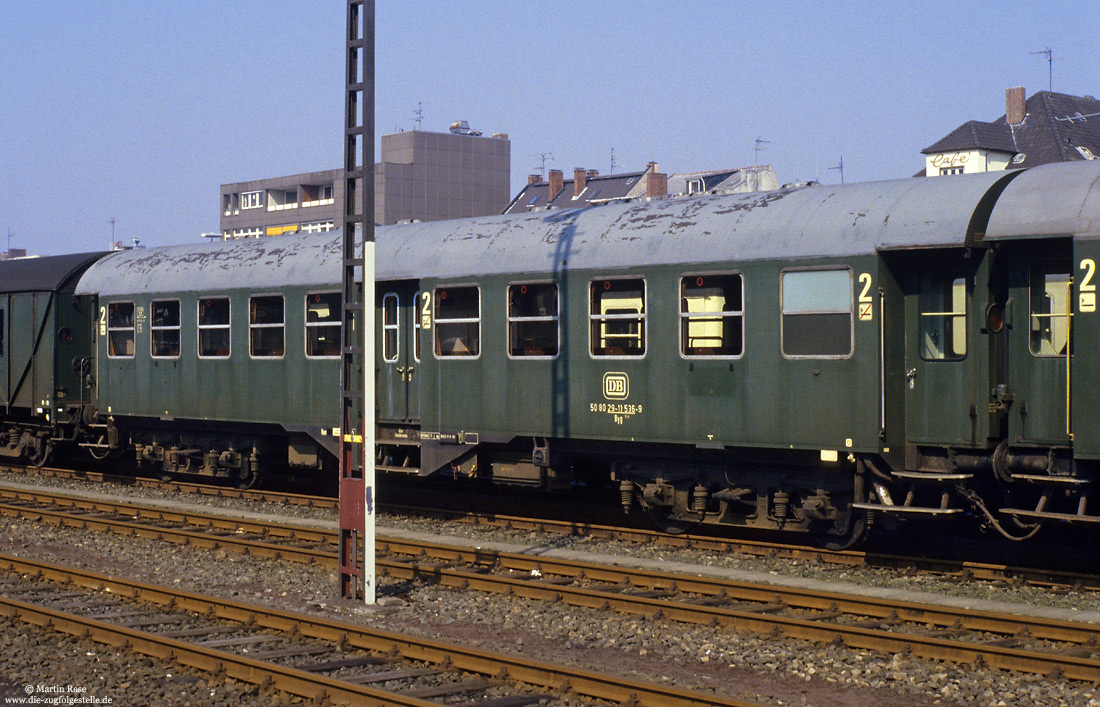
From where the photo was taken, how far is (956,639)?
9.53 meters

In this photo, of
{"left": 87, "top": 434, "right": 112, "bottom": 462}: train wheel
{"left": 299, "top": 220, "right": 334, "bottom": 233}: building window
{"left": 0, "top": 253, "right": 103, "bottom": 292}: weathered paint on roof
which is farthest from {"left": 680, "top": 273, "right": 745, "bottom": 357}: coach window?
{"left": 0, "top": 253, "right": 103, "bottom": 292}: weathered paint on roof

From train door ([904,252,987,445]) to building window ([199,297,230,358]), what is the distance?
433 inches

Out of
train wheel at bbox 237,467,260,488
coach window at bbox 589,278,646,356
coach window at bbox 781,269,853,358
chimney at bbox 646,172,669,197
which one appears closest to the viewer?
coach window at bbox 781,269,853,358

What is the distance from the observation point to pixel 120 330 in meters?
21.0

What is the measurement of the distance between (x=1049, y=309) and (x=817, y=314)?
2258 millimetres

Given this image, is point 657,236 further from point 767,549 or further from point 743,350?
point 767,549

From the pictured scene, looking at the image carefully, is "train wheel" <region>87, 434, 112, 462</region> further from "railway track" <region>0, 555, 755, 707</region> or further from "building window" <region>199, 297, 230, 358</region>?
"railway track" <region>0, 555, 755, 707</region>

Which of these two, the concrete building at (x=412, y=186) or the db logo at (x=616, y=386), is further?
the concrete building at (x=412, y=186)

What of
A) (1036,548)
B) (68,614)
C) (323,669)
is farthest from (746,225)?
(68,614)

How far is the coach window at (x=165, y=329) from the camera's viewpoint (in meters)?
19.8

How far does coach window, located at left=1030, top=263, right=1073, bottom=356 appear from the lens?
11211mm

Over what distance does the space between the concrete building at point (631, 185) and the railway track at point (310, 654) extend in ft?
184

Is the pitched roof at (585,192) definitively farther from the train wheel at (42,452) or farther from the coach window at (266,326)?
the coach window at (266,326)

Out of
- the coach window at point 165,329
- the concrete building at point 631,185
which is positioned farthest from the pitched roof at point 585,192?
the coach window at point 165,329
